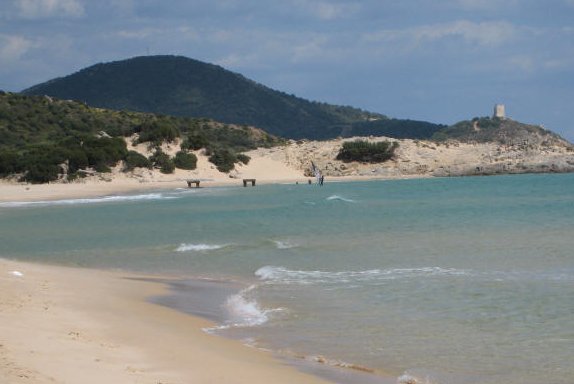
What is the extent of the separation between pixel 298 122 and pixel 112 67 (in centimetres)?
4332

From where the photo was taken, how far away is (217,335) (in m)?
10.7

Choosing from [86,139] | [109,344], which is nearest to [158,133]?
[86,139]

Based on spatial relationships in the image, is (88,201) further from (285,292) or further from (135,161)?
(285,292)

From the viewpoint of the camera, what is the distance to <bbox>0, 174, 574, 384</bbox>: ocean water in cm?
969

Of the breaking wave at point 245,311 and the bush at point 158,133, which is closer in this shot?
the breaking wave at point 245,311

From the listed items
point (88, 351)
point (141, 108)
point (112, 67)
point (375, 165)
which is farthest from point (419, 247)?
point (112, 67)

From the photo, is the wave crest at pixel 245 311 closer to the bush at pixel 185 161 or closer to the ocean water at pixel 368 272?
the ocean water at pixel 368 272

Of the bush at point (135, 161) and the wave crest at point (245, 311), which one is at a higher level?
the bush at point (135, 161)

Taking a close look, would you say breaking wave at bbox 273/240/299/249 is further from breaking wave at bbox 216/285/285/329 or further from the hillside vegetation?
the hillside vegetation

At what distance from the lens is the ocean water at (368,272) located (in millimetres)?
9693

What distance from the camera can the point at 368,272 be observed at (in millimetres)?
16125

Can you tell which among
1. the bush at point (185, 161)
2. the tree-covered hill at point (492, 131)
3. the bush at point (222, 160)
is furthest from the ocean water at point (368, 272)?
the tree-covered hill at point (492, 131)

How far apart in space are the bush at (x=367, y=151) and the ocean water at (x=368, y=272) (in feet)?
132

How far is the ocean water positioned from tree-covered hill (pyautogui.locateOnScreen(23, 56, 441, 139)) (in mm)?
124392
